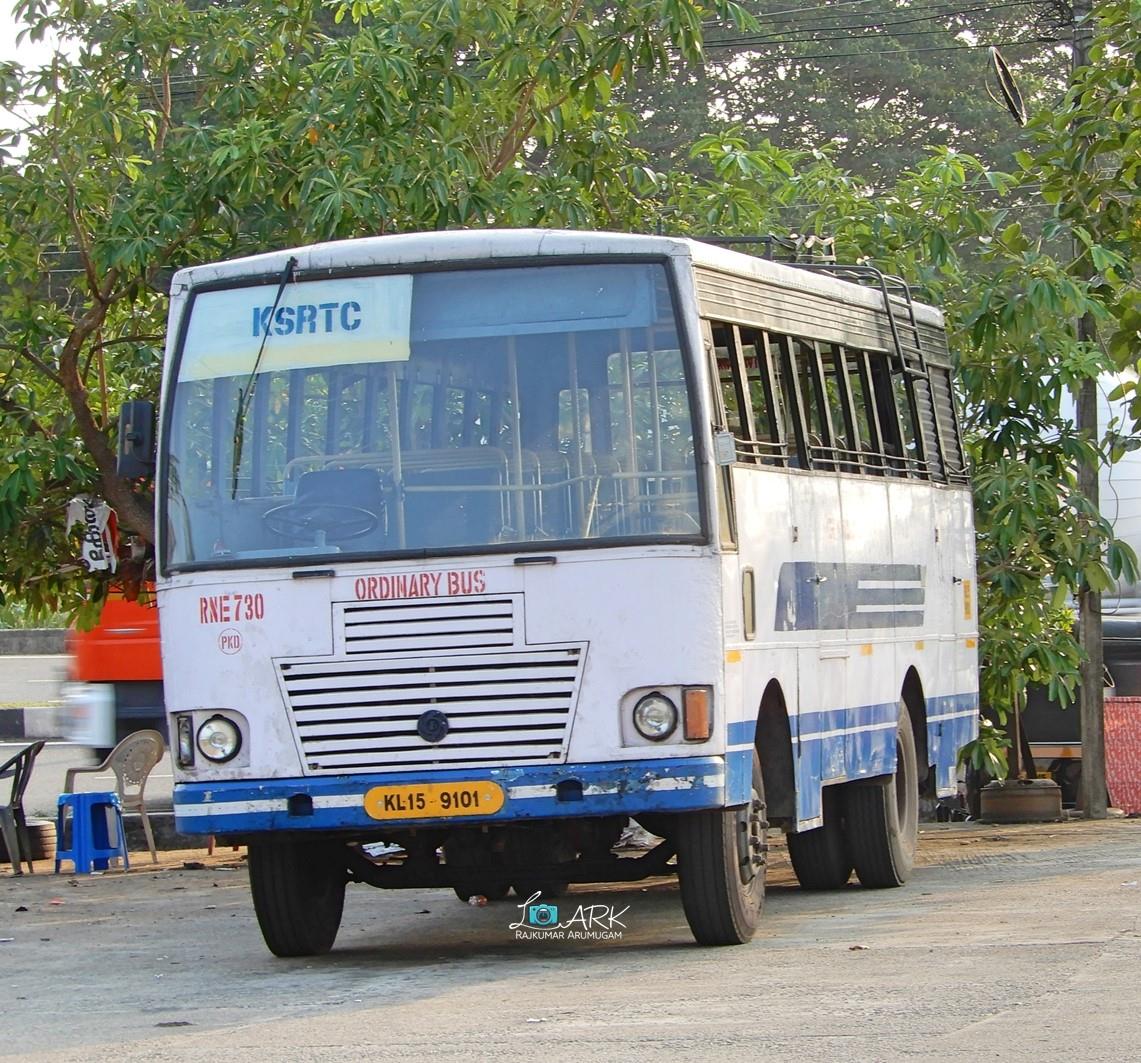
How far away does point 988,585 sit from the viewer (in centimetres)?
1702

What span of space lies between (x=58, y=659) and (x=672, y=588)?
31.8 metres

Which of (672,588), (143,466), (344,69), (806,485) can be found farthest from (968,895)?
(344,69)

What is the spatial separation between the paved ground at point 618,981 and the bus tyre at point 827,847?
18 cm

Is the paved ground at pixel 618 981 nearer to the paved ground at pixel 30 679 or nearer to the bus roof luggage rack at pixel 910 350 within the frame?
the bus roof luggage rack at pixel 910 350

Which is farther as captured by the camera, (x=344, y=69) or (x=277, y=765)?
(x=344, y=69)

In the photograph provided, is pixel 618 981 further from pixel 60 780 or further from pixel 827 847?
pixel 60 780

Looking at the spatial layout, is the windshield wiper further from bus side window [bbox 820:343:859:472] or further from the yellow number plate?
bus side window [bbox 820:343:859:472]

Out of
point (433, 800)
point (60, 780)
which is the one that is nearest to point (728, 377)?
point (433, 800)

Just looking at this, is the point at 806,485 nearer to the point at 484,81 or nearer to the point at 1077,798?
the point at 484,81

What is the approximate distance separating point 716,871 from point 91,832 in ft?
23.8

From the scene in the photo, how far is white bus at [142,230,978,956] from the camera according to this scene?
8.87 meters

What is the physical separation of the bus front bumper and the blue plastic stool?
253 inches

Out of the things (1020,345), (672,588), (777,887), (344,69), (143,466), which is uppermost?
(344,69)

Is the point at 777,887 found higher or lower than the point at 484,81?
lower
